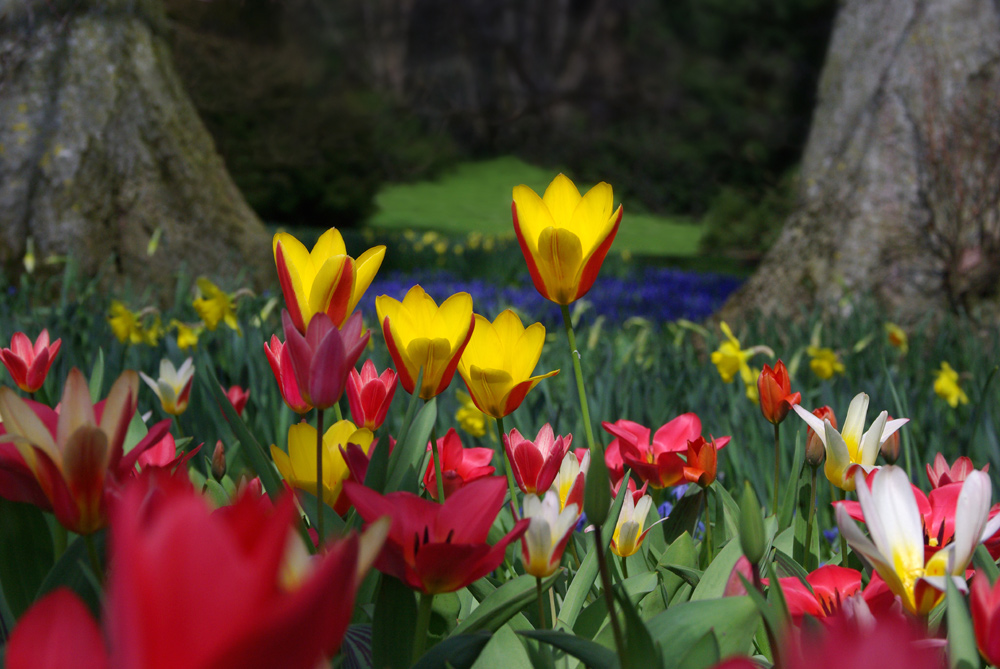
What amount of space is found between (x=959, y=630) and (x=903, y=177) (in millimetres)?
3800

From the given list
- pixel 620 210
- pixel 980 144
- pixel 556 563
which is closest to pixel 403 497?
pixel 556 563

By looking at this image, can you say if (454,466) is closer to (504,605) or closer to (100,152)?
(504,605)

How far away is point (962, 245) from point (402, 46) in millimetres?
27749

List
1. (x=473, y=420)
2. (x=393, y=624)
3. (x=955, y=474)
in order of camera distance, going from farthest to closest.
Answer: (x=473, y=420) < (x=955, y=474) < (x=393, y=624)

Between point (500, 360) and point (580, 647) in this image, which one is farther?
point (500, 360)

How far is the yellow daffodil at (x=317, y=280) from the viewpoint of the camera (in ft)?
→ 2.08

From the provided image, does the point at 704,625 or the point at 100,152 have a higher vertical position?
the point at 100,152

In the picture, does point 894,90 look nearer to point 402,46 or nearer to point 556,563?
point 556,563

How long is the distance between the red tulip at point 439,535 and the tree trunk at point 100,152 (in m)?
3.59

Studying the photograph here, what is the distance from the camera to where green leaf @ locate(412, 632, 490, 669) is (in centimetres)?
48

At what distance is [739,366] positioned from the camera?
Result: 170 centimetres

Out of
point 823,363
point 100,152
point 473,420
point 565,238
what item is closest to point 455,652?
point 565,238

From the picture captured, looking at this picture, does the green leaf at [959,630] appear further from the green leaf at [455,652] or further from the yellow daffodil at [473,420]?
the yellow daffodil at [473,420]

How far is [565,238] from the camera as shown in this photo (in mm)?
691
